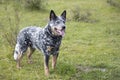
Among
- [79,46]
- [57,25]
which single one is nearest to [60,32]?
[57,25]

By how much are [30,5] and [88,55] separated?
A: 8.41 meters

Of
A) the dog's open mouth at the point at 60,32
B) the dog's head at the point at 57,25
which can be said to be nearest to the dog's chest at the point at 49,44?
the dog's head at the point at 57,25

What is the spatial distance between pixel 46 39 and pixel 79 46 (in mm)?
4113

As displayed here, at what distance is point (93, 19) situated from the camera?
17984 millimetres

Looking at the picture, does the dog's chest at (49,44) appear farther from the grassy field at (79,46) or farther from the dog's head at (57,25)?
the grassy field at (79,46)

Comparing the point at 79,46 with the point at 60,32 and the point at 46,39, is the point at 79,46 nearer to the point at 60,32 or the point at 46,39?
the point at 46,39

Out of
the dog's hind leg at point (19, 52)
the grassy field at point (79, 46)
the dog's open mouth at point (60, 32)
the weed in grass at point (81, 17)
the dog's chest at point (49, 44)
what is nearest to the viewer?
the dog's open mouth at point (60, 32)

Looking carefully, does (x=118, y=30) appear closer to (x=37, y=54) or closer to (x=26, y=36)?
(x=37, y=54)

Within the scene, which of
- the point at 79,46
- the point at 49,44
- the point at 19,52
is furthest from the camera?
the point at 79,46

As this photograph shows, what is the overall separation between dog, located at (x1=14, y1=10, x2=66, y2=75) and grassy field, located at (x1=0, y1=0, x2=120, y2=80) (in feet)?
1.56

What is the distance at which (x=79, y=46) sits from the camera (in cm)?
1324

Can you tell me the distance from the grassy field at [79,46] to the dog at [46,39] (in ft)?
1.56

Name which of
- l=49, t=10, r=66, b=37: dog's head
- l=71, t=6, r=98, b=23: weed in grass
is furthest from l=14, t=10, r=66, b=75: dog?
l=71, t=6, r=98, b=23: weed in grass

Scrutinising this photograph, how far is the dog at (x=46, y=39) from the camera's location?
893 centimetres
